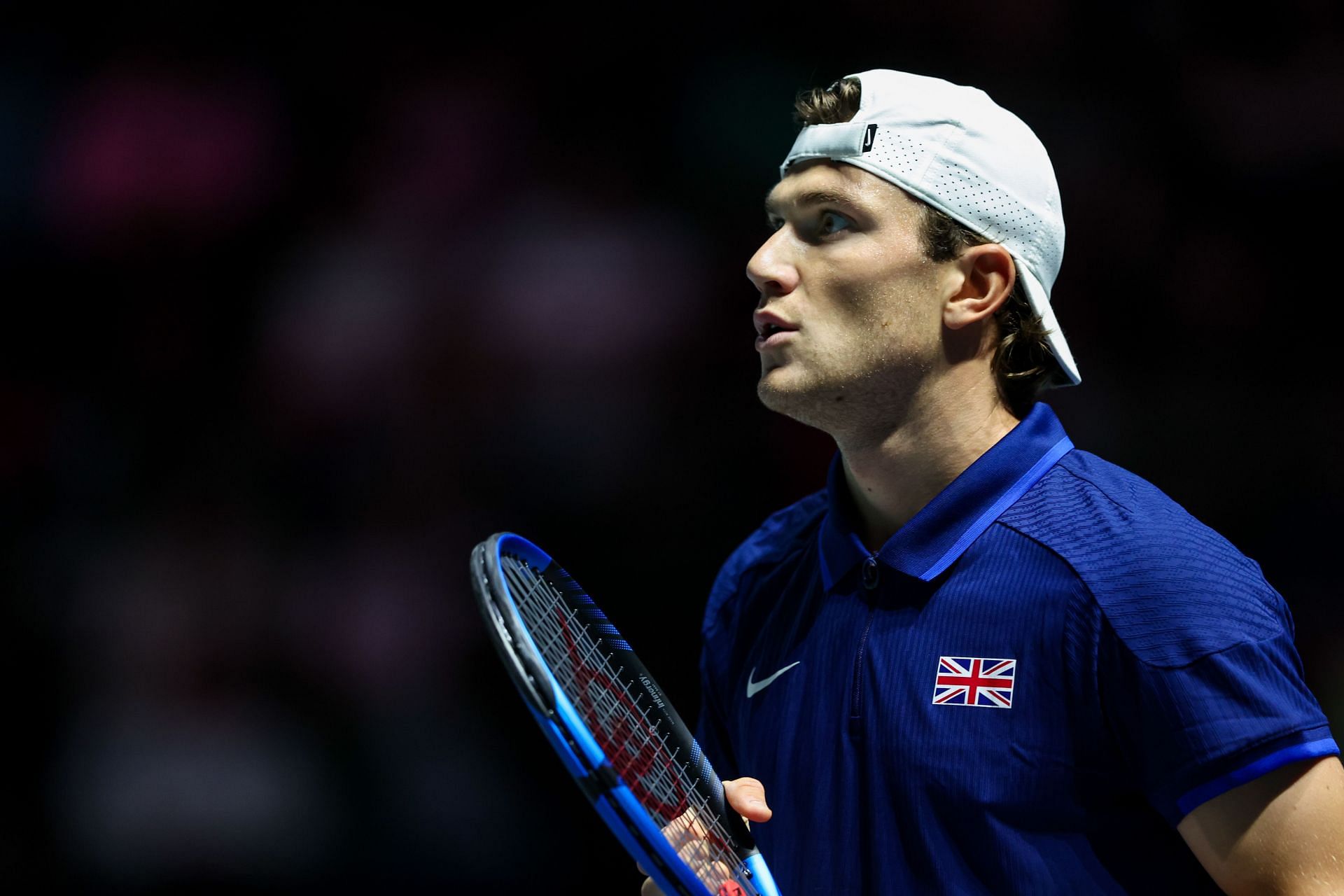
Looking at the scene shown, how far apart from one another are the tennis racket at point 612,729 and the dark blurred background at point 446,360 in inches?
76.2

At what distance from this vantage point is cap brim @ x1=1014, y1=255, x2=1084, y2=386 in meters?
2.27

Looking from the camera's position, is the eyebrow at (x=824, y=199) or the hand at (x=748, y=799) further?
the eyebrow at (x=824, y=199)

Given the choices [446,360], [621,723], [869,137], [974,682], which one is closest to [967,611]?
[974,682]

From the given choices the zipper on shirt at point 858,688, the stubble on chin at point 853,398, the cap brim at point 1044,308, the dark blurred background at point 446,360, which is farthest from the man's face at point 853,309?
the dark blurred background at point 446,360

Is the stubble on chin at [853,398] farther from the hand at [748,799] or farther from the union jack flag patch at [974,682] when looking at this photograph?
the hand at [748,799]

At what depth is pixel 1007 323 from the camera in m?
2.28

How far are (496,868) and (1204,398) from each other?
248 centimetres

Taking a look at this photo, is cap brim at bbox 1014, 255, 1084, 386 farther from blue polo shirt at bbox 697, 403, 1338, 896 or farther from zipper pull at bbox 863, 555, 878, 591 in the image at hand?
zipper pull at bbox 863, 555, 878, 591

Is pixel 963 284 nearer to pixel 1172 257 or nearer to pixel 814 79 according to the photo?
pixel 1172 257

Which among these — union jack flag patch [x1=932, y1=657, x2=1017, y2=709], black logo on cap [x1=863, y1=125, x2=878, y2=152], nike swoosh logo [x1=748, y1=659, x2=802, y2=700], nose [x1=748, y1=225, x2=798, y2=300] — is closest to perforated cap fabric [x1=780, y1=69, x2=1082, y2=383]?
black logo on cap [x1=863, y1=125, x2=878, y2=152]

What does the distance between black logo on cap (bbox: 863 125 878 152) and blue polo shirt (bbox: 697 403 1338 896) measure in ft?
1.70

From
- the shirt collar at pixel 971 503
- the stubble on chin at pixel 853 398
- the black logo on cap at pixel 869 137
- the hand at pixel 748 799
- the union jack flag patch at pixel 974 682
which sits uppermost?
the black logo on cap at pixel 869 137

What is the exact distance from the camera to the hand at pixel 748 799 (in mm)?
2037

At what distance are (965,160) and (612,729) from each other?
1.09 metres
